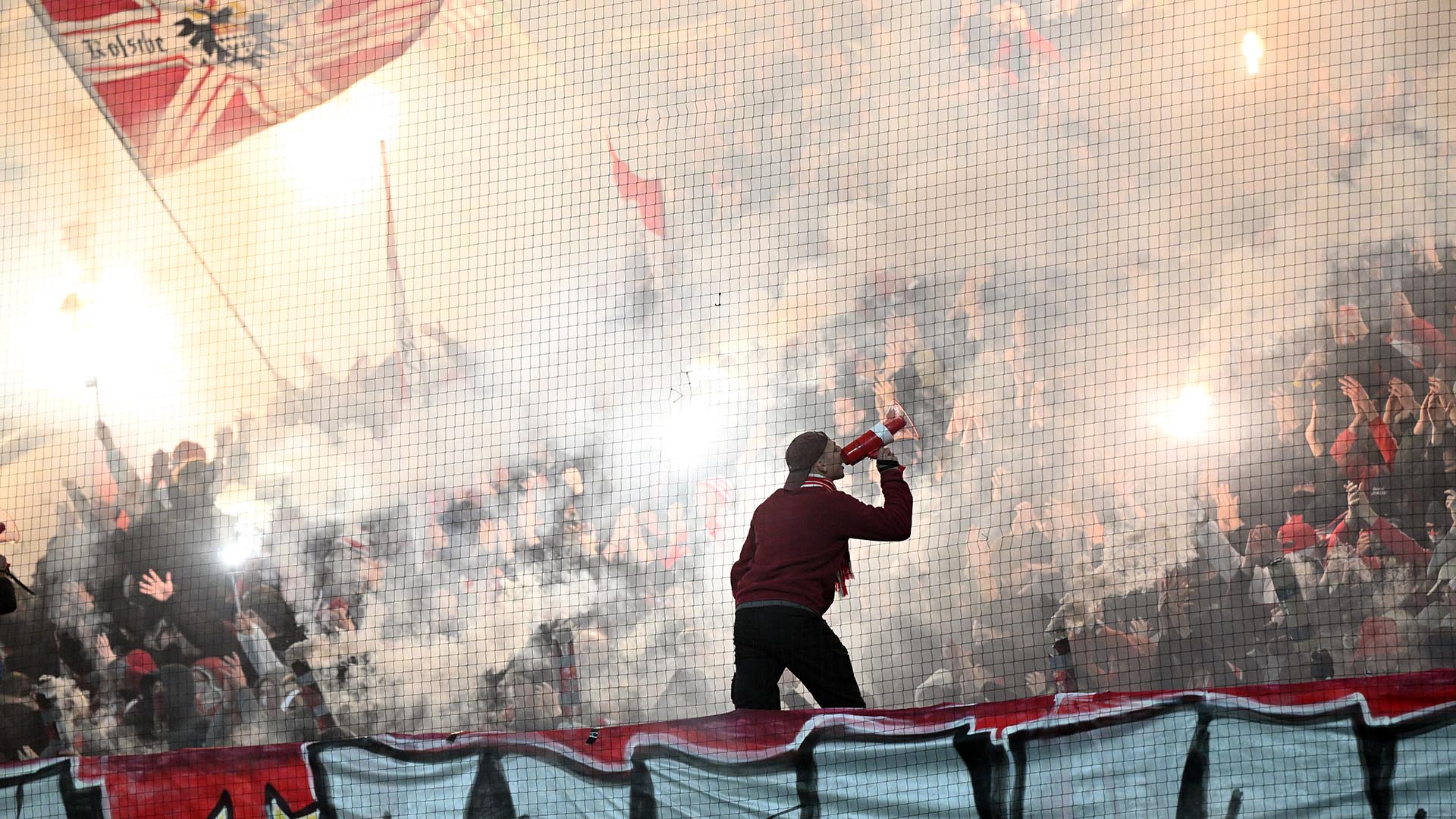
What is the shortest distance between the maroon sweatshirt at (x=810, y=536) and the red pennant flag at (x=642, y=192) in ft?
13.0

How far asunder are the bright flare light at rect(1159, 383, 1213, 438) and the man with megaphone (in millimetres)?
3326

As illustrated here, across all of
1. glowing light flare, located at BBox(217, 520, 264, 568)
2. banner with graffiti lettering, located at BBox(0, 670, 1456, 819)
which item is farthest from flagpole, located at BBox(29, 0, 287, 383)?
banner with graffiti lettering, located at BBox(0, 670, 1456, 819)

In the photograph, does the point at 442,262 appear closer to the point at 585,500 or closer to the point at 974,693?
the point at 585,500

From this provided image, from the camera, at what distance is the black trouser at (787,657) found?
3322 millimetres

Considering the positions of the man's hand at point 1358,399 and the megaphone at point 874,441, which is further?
the man's hand at point 1358,399

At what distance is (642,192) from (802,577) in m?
4.29

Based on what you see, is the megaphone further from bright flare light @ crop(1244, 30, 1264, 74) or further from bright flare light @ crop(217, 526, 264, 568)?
bright flare light @ crop(217, 526, 264, 568)

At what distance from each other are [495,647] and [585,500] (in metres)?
0.96

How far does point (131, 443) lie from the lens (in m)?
7.70

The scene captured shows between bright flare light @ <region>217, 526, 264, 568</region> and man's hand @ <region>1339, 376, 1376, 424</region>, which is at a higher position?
man's hand @ <region>1339, 376, 1376, 424</region>

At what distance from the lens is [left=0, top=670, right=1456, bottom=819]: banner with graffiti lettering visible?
2738 millimetres

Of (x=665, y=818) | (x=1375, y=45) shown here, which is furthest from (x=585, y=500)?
(x=1375, y=45)

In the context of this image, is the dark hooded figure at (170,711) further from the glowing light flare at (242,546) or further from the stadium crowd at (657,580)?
the glowing light flare at (242,546)

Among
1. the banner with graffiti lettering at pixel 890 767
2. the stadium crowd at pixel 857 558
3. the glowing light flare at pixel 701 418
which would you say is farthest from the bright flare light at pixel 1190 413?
the banner with graffiti lettering at pixel 890 767
